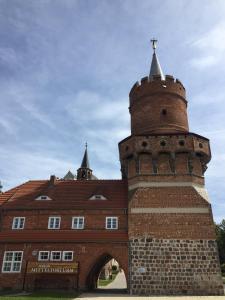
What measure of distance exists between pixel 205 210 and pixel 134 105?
42.4ft

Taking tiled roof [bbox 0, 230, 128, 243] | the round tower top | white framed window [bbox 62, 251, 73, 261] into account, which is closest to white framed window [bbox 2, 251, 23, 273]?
tiled roof [bbox 0, 230, 128, 243]

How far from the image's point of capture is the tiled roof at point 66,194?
24.5 metres

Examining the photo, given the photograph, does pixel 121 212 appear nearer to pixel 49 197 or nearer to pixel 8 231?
pixel 49 197

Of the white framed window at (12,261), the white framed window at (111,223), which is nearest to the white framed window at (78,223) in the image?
the white framed window at (111,223)

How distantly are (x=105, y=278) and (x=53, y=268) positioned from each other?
67.1 feet

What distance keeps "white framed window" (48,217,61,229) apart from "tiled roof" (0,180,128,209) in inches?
37.6

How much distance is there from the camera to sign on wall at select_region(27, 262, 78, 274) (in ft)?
68.7

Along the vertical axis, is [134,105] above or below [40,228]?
above

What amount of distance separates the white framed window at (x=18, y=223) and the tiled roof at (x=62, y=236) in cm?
57

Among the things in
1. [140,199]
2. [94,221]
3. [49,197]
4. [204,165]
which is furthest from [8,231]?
[204,165]

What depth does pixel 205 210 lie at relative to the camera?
72.9 ft

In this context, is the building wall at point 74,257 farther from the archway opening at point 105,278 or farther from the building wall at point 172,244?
the building wall at point 172,244

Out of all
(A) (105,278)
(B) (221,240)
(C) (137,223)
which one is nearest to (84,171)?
(A) (105,278)

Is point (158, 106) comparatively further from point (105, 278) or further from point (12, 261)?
point (105, 278)
